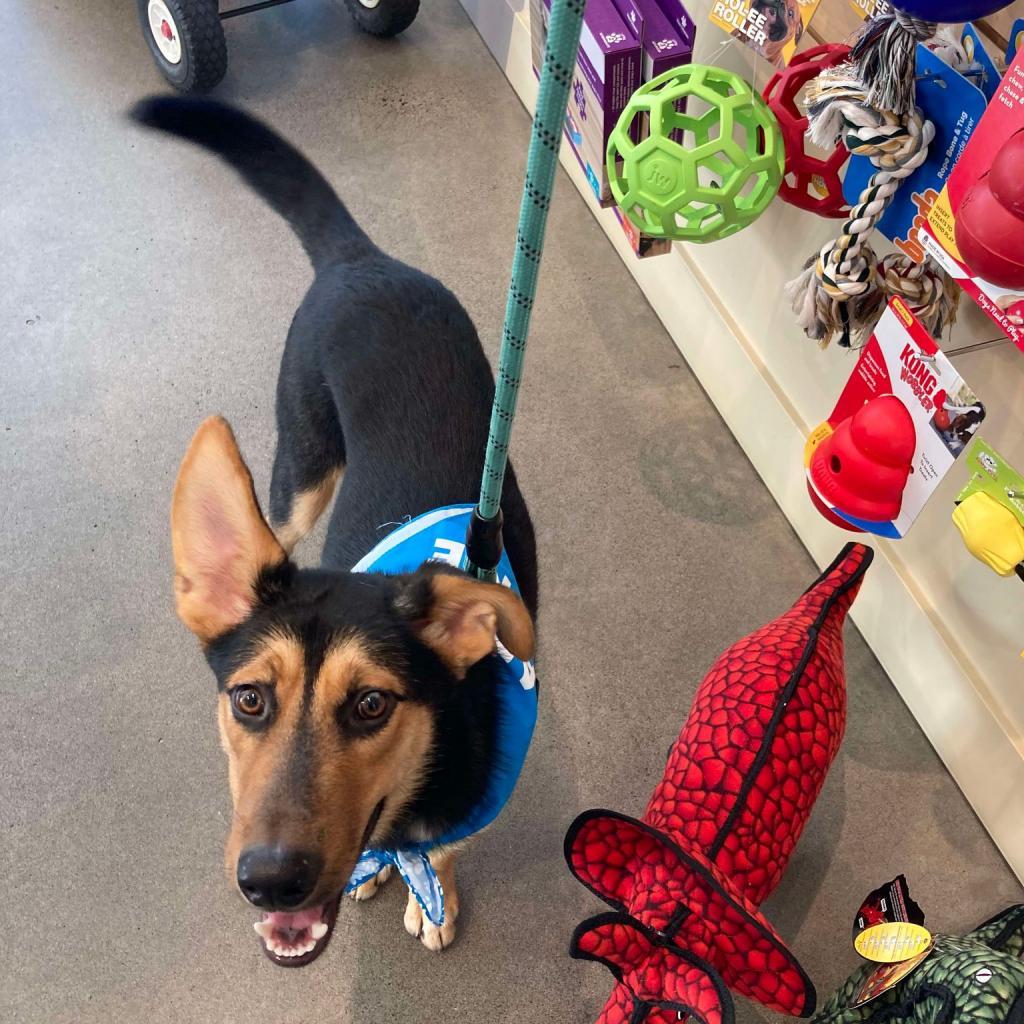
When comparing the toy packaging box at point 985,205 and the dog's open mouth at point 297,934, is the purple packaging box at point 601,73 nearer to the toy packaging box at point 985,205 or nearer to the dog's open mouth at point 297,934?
the toy packaging box at point 985,205

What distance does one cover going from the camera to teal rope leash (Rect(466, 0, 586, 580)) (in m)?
0.66

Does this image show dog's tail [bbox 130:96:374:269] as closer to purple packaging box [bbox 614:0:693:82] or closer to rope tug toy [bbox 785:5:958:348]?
purple packaging box [bbox 614:0:693:82]

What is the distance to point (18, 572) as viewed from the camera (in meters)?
1.97

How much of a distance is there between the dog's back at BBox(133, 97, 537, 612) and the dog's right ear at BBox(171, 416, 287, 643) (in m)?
0.36

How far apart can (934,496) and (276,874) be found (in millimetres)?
1244

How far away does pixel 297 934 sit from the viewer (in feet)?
3.74

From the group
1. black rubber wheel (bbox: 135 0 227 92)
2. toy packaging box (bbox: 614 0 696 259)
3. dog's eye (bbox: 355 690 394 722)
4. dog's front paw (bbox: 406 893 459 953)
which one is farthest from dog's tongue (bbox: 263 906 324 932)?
black rubber wheel (bbox: 135 0 227 92)

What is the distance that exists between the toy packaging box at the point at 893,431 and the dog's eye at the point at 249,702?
88 cm

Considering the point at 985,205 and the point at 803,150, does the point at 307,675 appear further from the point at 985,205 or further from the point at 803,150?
the point at 803,150

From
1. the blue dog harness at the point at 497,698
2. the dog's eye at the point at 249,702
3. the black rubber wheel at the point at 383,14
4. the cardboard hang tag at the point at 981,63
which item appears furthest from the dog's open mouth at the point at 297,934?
the black rubber wheel at the point at 383,14

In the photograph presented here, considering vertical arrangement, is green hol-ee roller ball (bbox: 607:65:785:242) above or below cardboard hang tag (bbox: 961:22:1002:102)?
below

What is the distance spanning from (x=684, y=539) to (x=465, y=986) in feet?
3.23

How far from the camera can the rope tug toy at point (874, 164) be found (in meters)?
1.16

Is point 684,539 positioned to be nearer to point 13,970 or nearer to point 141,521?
point 141,521
